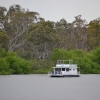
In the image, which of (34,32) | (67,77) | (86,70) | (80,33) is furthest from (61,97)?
(80,33)

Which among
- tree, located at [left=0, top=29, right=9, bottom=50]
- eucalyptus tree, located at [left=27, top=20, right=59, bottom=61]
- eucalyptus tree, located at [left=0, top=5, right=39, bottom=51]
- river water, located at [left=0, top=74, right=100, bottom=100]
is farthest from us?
eucalyptus tree, located at [left=0, top=5, right=39, bottom=51]

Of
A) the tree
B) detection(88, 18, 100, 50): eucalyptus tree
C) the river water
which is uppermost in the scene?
detection(88, 18, 100, 50): eucalyptus tree

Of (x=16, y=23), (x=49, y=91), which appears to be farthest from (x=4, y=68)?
(x=49, y=91)

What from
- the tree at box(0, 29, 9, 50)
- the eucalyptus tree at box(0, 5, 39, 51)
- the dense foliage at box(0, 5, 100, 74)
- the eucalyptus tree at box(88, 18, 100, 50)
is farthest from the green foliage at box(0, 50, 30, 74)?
the eucalyptus tree at box(88, 18, 100, 50)

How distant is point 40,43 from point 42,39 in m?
0.81

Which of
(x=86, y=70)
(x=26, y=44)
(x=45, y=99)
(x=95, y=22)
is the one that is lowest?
(x=45, y=99)

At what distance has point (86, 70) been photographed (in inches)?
2692

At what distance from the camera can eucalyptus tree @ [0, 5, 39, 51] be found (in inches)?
3214

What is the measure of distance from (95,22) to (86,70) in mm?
20979

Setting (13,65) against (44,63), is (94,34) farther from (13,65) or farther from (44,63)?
(13,65)

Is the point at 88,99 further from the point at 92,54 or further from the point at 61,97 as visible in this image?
the point at 92,54

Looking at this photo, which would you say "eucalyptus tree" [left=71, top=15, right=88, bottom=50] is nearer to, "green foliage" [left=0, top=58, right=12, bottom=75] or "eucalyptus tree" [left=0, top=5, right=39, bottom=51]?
"eucalyptus tree" [left=0, top=5, right=39, bottom=51]

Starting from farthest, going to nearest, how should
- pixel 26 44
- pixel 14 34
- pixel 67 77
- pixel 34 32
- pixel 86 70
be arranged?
pixel 14 34 < pixel 26 44 < pixel 34 32 < pixel 86 70 < pixel 67 77

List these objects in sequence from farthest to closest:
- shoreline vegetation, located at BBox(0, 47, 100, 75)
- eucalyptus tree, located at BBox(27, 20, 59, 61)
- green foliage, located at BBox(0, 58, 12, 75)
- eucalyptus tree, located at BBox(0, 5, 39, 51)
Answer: eucalyptus tree, located at BBox(0, 5, 39, 51) → eucalyptus tree, located at BBox(27, 20, 59, 61) → shoreline vegetation, located at BBox(0, 47, 100, 75) → green foliage, located at BBox(0, 58, 12, 75)
